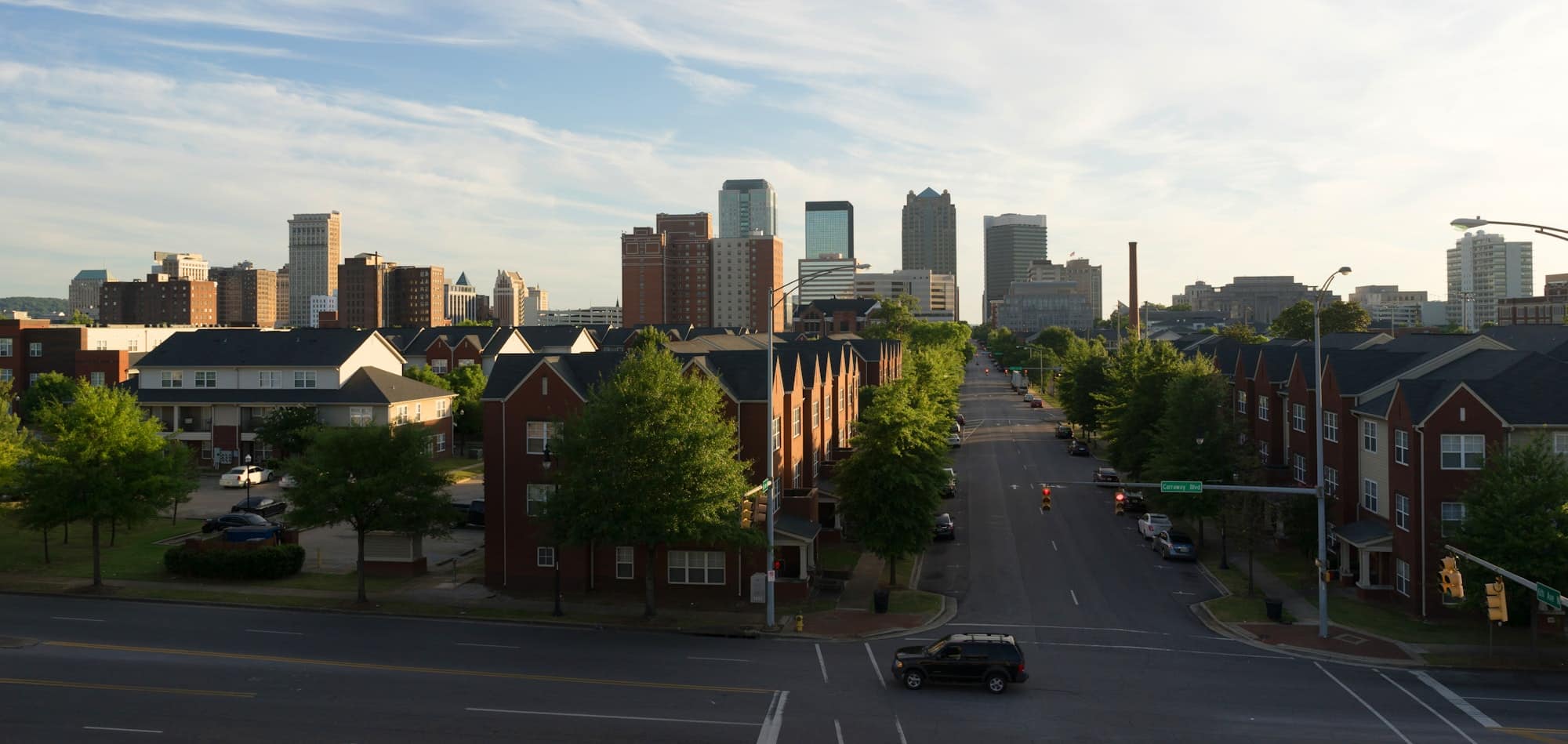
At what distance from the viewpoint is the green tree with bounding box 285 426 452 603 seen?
3834 centimetres

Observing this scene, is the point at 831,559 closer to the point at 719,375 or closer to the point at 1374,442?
the point at 719,375

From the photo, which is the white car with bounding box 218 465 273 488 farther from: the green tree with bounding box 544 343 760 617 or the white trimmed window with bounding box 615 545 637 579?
the green tree with bounding box 544 343 760 617

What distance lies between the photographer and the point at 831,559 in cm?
4900

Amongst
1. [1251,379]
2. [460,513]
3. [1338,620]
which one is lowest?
[1338,620]

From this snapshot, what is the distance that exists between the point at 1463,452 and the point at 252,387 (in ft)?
251

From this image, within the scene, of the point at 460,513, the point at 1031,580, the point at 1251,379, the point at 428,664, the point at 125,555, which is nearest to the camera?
the point at 428,664

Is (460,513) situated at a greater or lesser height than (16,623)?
greater

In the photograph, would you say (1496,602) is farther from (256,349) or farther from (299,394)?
(256,349)

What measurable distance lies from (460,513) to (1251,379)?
4911cm

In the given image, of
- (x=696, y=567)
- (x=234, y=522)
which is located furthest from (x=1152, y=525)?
(x=234, y=522)

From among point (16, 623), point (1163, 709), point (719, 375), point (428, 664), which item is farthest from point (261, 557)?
point (1163, 709)

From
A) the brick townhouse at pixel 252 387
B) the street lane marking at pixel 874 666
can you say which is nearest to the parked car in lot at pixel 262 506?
the brick townhouse at pixel 252 387

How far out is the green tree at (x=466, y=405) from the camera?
8869 cm

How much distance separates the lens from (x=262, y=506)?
2336 inches
